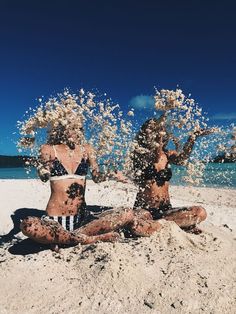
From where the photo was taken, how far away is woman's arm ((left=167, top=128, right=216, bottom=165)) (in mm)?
7688

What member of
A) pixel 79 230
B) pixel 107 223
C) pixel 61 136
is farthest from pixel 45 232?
pixel 61 136

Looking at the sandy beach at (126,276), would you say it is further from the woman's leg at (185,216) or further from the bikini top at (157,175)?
the bikini top at (157,175)

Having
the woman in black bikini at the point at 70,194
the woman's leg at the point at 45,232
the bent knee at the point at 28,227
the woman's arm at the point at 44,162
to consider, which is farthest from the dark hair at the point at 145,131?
the bent knee at the point at 28,227

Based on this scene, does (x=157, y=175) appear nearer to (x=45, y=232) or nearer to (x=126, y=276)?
(x=45, y=232)

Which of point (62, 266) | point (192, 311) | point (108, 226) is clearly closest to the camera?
point (192, 311)

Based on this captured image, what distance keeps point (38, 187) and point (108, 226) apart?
295 inches

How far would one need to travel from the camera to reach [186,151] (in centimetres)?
780

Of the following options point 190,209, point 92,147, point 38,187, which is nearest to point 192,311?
point 190,209

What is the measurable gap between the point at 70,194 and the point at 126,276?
6.82 feet

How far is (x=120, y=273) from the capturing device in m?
5.50

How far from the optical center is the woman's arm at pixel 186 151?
7.69 meters

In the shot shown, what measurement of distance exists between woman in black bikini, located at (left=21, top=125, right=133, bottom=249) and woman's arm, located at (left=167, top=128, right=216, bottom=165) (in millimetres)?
1352

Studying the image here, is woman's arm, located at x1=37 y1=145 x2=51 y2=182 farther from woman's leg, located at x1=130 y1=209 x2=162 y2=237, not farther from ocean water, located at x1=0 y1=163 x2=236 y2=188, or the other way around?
woman's leg, located at x1=130 y1=209 x2=162 y2=237

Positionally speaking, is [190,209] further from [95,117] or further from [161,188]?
[95,117]
